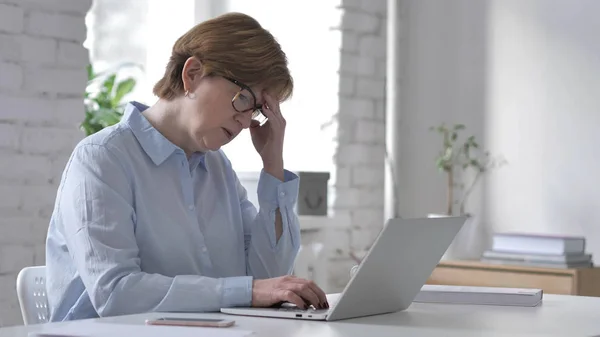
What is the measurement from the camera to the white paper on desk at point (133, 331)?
1326mm

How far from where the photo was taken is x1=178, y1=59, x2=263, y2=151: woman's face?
1968mm

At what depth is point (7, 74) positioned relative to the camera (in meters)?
2.62

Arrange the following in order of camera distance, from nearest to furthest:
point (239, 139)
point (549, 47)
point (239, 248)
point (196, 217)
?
point (196, 217) < point (239, 248) < point (549, 47) < point (239, 139)

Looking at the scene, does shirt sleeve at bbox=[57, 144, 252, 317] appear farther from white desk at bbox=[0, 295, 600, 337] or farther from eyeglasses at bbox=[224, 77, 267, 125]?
eyeglasses at bbox=[224, 77, 267, 125]

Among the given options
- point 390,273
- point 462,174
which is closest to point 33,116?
point 390,273

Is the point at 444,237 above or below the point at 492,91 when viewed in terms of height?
below

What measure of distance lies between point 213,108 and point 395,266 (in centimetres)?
54

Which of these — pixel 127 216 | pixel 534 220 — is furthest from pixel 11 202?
pixel 534 220

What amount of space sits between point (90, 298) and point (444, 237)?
673mm

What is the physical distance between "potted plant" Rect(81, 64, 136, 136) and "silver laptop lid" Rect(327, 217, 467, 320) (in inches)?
78.6

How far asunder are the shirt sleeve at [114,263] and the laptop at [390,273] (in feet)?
0.17

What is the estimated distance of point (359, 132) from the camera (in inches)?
155

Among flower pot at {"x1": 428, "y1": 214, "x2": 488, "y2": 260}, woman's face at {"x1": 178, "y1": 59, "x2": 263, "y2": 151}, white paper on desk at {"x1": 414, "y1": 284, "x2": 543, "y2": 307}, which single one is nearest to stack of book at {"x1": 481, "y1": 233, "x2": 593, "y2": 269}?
flower pot at {"x1": 428, "y1": 214, "x2": 488, "y2": 260}

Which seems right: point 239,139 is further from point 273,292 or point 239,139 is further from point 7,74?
point 273,292
